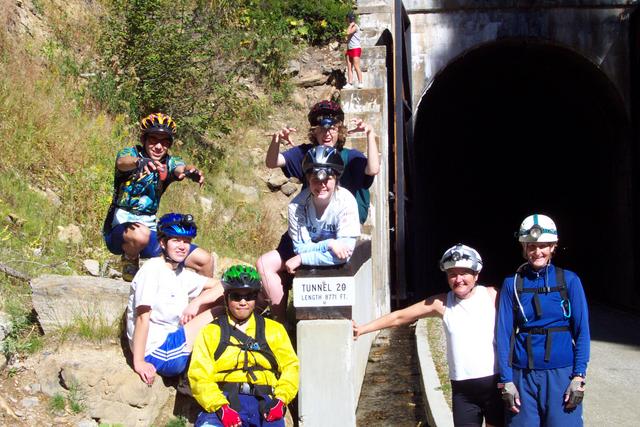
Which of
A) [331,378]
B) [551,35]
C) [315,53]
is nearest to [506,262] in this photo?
[551,35]

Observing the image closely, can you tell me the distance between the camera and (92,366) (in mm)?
5895

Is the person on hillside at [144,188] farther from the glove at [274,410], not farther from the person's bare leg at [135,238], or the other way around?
the glove at [274,410]

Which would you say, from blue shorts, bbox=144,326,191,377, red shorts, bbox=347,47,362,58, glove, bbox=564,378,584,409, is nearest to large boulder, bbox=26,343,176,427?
blue shorts, bbox=144,326,191,377

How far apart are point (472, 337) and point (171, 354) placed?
6.53 feet

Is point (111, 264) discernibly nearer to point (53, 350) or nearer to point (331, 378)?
point (53, 350)

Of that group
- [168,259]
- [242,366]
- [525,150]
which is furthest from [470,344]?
[525,150]

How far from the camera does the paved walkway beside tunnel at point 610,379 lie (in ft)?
→ 23.1

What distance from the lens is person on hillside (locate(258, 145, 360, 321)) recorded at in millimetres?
5984

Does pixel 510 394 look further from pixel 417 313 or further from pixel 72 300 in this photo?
pixel 72 300

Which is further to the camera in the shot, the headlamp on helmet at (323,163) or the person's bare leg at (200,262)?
the person's bare leg at (200,262)

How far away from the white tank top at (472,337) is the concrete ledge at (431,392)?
1.20 meters

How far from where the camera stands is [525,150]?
2639 centimetres

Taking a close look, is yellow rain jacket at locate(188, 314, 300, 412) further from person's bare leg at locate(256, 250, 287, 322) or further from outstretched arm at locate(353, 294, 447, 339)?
person's bare leg at locate(256, 250, 287, 322)

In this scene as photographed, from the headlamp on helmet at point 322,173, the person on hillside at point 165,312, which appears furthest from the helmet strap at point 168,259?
the headlamp on helmet at point 322,173
